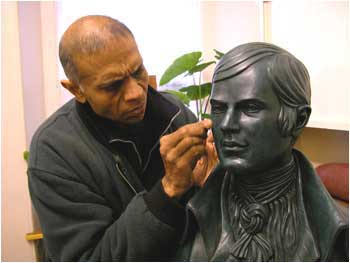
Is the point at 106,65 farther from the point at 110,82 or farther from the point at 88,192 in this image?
the point at 88,192

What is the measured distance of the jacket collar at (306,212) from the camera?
2.11ft

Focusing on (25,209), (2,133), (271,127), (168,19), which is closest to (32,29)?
(2,133)

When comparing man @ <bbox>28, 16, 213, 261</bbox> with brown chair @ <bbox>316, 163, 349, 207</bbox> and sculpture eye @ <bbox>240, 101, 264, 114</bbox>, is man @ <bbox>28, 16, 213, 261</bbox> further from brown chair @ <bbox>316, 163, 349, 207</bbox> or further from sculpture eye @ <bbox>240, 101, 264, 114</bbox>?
brown chair @ <bbox>316, 163, 349, 207</bbox>

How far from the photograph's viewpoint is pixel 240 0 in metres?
2.30

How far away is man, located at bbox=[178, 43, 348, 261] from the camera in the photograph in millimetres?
643

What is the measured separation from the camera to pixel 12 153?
6.50 feet

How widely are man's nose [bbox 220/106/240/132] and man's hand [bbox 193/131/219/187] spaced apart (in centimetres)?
19

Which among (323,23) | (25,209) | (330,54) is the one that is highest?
(323,23)

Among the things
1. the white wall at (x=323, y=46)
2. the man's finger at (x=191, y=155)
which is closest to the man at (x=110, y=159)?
the man's finger at (x=191, y=155)

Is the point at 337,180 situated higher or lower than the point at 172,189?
lower

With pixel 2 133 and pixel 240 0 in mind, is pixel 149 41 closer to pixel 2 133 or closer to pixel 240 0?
pixel 240 0

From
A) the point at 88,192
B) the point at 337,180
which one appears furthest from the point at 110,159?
the point at 337,180

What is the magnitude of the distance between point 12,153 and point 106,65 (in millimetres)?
1302

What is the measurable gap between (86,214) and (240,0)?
5.89 ft
